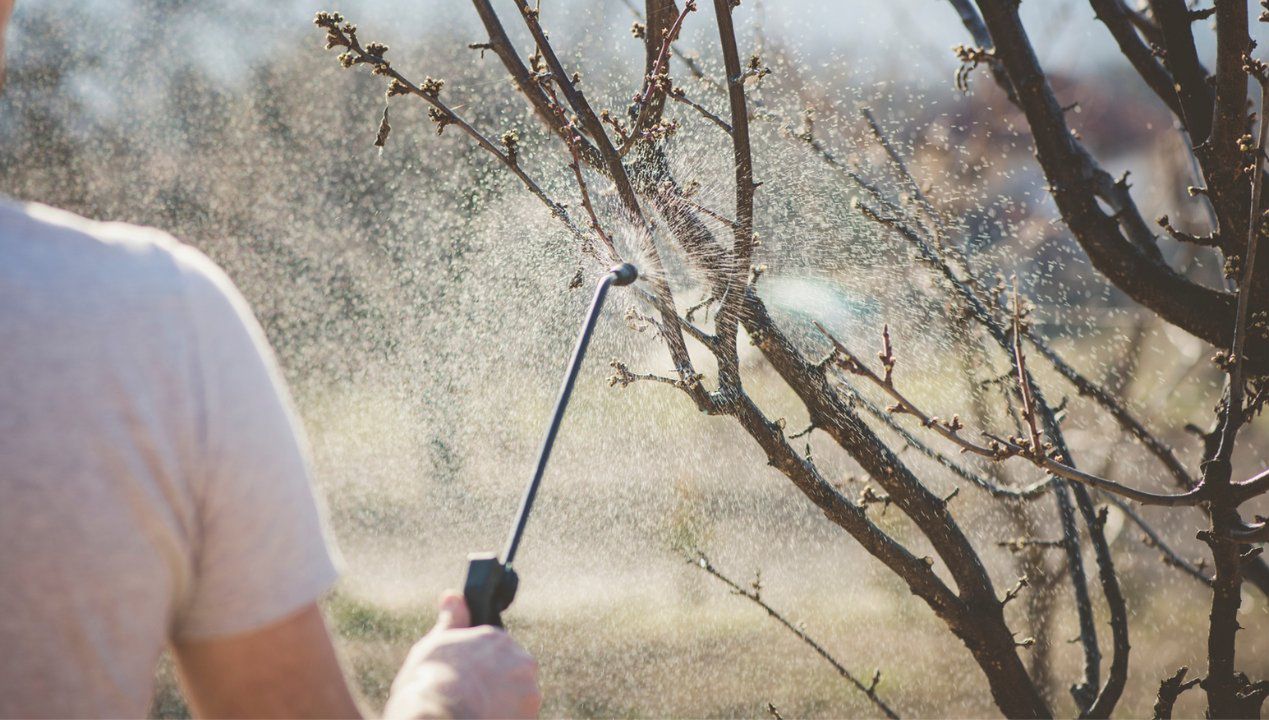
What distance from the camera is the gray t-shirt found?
1.62 ft

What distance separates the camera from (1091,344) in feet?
11.3

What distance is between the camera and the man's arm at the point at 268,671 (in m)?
0.56

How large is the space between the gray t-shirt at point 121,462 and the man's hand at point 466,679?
0.11m

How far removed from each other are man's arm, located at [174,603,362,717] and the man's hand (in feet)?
0.15

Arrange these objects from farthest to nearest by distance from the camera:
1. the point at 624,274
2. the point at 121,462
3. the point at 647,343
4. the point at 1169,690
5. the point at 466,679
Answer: the point at 647,343 < the point at 1169,690 < the point at 624,274 < the point at 466,679 < the point at 121,462

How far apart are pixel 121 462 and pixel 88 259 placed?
4.1 inches

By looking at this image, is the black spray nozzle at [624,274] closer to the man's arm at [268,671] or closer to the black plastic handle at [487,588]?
the black plastic handle at [487,588]

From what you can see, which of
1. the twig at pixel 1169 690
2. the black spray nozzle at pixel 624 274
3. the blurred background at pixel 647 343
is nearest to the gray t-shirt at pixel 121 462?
the black spray nozzle at pixel 624 274

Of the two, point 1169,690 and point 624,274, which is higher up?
point 624,274

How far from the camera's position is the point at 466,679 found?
607 millimetres

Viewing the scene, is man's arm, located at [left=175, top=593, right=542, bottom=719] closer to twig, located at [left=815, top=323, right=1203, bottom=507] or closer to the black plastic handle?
the black plastic handle

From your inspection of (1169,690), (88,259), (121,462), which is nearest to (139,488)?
(121,462)

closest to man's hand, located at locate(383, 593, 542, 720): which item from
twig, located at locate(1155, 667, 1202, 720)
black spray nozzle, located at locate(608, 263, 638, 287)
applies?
black spray nozzle, located at locate(608, 263, 638, 287)

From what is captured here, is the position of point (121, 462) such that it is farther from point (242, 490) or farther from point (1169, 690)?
point (1169, 690)
